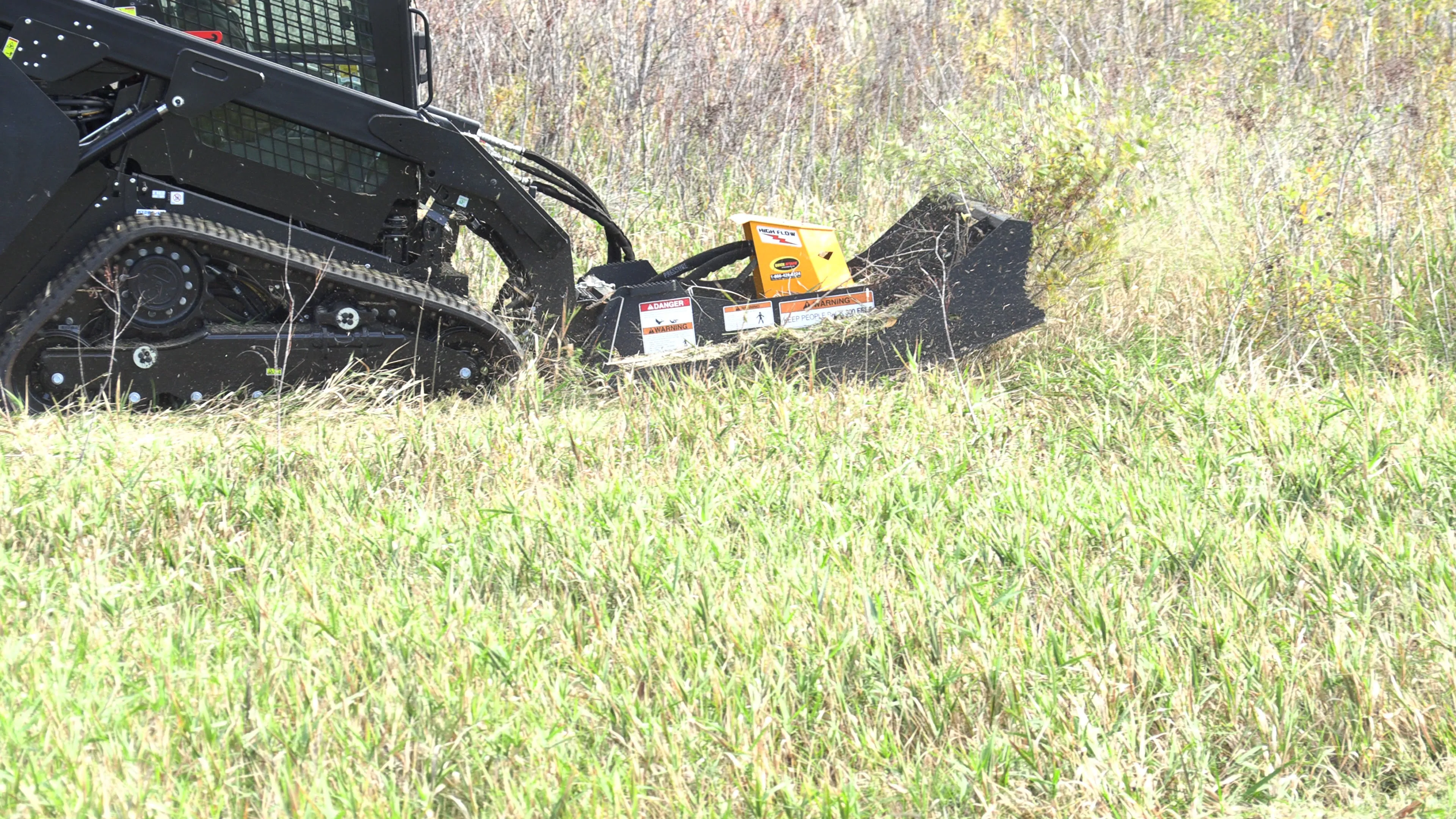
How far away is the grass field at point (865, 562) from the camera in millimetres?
2252

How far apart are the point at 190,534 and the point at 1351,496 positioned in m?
3.21

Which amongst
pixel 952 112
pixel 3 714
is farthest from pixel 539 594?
pixel 952 112

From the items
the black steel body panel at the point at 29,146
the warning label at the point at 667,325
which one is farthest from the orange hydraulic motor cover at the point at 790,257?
the black steel body panel at the point at 29,146

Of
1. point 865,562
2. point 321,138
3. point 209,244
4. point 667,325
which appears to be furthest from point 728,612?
point 321,138

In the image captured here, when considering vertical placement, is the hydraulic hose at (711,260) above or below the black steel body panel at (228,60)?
below

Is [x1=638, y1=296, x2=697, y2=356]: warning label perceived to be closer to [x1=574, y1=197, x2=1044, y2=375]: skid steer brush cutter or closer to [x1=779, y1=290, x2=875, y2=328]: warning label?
[x1=574, y1=197, x2=1044, y2=375]: skid steer brush cutter

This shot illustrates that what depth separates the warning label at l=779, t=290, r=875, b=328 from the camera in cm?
495

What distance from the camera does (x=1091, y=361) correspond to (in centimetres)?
466

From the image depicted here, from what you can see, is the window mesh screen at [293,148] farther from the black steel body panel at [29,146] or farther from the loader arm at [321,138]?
the black steel body panel at [29,146]

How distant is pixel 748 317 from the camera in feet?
16.2

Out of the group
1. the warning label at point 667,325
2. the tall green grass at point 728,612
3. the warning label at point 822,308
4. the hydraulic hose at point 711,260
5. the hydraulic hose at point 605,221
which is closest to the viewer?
the tall green grass at point 728,612

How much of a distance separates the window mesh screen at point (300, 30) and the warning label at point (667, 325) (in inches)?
52.4

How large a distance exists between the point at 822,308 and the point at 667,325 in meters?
0.67

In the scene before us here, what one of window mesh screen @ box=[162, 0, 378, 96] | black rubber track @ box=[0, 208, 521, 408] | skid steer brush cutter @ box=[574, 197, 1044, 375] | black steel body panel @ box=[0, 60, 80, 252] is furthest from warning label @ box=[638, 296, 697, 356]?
black steel body panel @ box=[0, 60, 80, 252]
